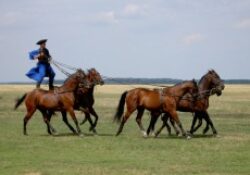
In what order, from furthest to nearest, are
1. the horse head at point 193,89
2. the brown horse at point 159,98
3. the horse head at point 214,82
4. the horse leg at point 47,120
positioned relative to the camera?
the horse leg at point 47,120 < the horse head at point 214,82 < the horse head at point 193,89 < the brown horse at point 159,98

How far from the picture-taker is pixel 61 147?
17.1 metres

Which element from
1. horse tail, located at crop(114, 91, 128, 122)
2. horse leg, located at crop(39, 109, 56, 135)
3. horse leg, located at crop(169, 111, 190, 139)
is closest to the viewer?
horse leg, located at crop(169, 111, 190, 139)

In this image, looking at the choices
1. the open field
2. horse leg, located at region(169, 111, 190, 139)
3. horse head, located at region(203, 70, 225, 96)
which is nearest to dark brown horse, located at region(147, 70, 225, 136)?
horse head, located at region(203, 70, 225, 96)

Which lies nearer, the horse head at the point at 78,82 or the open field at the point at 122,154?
the open field at the point at 122,154

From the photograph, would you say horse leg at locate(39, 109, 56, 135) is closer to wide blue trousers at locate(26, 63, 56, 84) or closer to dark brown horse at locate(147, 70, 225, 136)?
wide blue trousers at locate(26, 63, 56, 84)

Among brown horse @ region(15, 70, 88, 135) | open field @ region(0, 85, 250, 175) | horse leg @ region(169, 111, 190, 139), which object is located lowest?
open field @ region(0, 85, 250, 175)

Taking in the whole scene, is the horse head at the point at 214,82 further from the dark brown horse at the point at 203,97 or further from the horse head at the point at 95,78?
the horse head at the point at 95,78

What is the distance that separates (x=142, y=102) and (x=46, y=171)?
722 centimetres

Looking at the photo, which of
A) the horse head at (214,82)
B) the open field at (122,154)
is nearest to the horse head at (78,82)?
the open field at (122,154)

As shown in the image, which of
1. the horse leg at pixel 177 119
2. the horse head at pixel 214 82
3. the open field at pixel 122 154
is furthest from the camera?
the horse head at pixel 214 82

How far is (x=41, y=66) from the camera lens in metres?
21.4

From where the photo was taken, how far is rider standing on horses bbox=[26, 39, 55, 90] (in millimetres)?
21203

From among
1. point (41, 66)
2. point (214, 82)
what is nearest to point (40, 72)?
point (41, 66)

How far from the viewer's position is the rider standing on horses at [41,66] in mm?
21203
